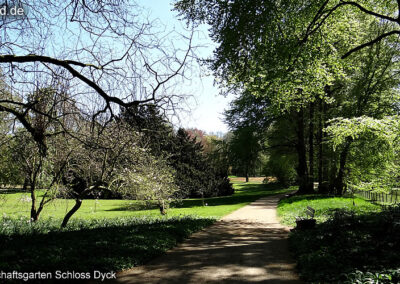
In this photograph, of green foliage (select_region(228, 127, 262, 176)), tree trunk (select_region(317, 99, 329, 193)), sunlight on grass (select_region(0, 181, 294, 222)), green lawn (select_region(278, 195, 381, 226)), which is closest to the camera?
green lawn (select_region(278, 195, 381, 226))

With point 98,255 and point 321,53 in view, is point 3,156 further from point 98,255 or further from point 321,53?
point 321,53

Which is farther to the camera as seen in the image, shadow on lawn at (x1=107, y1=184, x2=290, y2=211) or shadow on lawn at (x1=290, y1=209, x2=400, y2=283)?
shadow on lawn at (x1=107, y1=184, x2=290, y2=211)

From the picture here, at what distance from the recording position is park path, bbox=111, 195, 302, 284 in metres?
5.16

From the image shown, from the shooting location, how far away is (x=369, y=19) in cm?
1764

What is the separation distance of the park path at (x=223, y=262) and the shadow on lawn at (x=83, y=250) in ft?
1.06

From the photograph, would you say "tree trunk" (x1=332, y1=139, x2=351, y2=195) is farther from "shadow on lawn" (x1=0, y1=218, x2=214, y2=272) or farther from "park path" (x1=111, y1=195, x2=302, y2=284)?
"shadow on lawn" (x1=0, y1=218, x2=214, y2=272)

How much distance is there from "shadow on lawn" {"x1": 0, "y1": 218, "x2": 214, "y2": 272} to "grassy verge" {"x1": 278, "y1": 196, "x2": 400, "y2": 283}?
3.49 metres

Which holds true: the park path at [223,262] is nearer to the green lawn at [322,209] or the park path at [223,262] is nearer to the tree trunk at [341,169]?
the green lawn at [322,209]

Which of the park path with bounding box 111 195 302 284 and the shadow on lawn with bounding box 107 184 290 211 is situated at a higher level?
the park path with bounding box 111 195 302 284

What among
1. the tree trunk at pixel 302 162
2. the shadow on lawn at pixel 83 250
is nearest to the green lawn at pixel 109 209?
the shadow on lawn at pixel 83 250

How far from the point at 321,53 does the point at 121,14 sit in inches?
288

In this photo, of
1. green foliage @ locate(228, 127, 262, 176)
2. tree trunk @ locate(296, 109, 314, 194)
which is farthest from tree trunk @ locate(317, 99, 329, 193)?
green foliage @ locate(228, 127, 262, 176)

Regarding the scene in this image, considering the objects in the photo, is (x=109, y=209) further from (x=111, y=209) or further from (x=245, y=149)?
(x=245, y=149)

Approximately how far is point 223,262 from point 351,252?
262 cm
